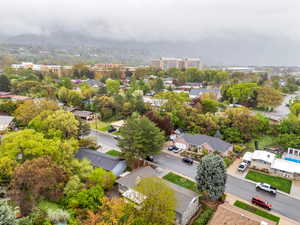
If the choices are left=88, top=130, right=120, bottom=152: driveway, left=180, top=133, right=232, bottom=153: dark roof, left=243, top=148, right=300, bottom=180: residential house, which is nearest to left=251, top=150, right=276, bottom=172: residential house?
left=243, top=148, right=300, bottom=180: residential house

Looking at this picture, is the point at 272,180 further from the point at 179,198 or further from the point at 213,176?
the point at 179,198

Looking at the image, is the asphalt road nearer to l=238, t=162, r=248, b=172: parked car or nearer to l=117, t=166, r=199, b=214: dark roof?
l=238, t=162, r=248, b=172: parked car

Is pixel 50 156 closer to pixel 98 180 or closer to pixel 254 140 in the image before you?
pixel 98 180

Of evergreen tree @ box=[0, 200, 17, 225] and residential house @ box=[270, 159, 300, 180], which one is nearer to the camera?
evergreen tree @ box=[0, 200, 17, 225]

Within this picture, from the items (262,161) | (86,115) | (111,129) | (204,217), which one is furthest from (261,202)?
(86,115)

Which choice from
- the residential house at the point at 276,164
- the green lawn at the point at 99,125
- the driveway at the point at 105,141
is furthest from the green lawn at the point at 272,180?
the green lawn at the point at 99,125

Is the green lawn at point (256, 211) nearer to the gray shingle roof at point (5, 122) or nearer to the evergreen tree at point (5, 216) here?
the evergreen tree at point (5, 216)

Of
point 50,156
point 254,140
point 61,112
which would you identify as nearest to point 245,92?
point 254,140
